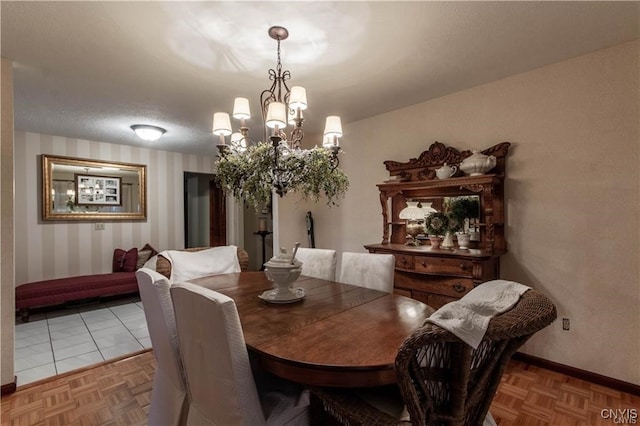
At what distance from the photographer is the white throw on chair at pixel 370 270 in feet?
7.02

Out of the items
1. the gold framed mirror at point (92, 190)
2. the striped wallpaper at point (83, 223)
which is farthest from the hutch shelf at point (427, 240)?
the gold framed mirror at point (92, 190)

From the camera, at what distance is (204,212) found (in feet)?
21.5

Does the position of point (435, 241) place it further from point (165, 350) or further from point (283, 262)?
point (165, 350)

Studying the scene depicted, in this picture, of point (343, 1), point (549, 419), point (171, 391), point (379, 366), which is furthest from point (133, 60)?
point (549, 419)

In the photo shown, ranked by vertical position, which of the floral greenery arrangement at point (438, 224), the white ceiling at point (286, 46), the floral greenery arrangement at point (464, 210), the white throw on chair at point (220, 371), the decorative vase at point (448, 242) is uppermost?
the white ceiling at point (286, 46)

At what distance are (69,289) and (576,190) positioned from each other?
5.43 meters

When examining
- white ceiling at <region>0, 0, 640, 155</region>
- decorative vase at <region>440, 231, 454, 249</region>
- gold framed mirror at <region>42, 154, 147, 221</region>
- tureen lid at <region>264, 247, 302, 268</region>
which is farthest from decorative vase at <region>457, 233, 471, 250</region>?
gold framed mirror at <region>42, 154, 147, 221</region>

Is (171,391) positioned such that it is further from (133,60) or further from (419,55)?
(419,55)

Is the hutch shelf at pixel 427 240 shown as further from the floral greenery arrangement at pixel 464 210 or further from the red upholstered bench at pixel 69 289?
the red upholstered bench at pixel 69 289

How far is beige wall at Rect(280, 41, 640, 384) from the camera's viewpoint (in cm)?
210

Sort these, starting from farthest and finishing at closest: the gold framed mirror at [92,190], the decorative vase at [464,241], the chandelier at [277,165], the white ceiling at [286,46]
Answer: the gold framed mirror at [92,190] < the decorative vase at [464,241] < the chandelier at [277,165] < the white ceiling at [286,46]

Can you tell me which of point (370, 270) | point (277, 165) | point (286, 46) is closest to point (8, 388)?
point (277, 165)

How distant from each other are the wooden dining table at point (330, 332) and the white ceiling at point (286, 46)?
1.66m

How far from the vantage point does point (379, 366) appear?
103cm
